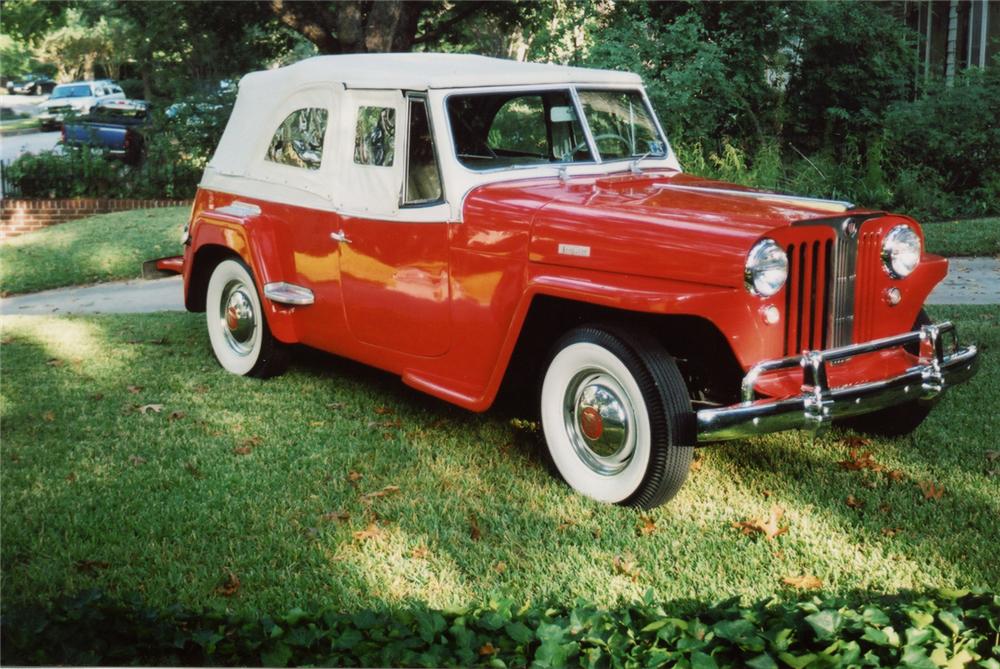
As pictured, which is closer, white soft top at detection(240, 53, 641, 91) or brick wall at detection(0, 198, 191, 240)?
white soft top at detection(240, 53, 641, 91)

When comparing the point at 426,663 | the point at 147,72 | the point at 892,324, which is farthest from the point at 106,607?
the point at 147,72

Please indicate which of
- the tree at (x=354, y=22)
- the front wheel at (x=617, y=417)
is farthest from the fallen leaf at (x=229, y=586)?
the tree at (x=354, y=22)

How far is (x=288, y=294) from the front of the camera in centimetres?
609

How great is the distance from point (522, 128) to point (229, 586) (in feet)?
9.83

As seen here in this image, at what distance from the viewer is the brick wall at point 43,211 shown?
49.9 ft

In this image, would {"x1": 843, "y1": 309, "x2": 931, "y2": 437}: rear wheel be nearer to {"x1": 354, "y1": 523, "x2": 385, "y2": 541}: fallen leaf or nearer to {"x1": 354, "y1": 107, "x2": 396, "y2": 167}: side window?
{"x1": 354, "y1": 523, "x2": 385, "y2": 541}: fallen leaf

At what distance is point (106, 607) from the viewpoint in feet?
11.5

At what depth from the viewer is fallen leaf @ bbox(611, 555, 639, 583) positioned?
3.94 meters

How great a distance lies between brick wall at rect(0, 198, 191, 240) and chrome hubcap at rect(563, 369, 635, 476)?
1251 cm

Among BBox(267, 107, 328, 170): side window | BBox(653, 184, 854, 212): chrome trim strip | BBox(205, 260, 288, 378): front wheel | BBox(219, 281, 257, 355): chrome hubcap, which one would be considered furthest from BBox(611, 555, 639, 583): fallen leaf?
BBox(219, 281, 257, 355): chrome hubcap

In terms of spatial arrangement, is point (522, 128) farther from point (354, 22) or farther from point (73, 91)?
point (73, 91)

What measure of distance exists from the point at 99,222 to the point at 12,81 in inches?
779

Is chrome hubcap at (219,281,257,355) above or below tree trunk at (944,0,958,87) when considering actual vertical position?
below

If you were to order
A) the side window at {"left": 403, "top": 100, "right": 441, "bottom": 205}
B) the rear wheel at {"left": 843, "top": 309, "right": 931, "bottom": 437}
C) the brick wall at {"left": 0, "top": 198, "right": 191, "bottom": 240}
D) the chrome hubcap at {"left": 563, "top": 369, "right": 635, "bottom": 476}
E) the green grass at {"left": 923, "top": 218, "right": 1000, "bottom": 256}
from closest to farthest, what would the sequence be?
the chrome hubcap at {"left": 563, "top": 369, "right": 635, "bottom": 476} → the rear wheel at {"left": 843, "top": 309, "right": 931, "bottom": 437} → the side window at {"left": 403, "top": 100, "right": 441, "bottom": 205} → the green grass at {"left": 923, "top": 218, "right": 1000, "bottom": 256} → the brick wall at {"left": 0, "top": 198, "right": 191, "bottom": 240}
